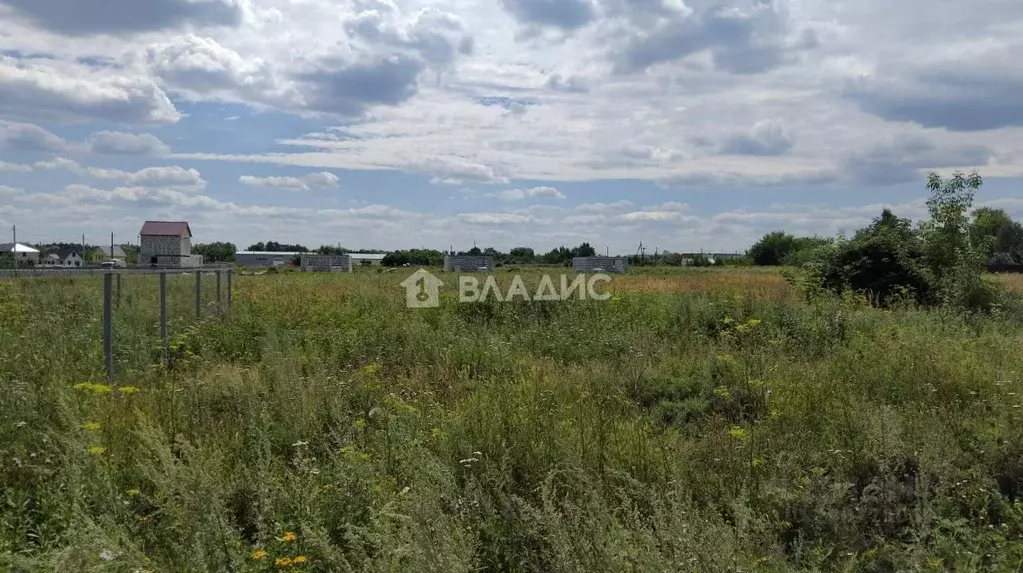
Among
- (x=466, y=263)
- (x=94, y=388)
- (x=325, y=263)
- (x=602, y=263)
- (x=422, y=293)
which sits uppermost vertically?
(x=602, y=263)

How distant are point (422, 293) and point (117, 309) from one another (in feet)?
18.7

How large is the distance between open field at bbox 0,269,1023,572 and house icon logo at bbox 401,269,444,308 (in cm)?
528

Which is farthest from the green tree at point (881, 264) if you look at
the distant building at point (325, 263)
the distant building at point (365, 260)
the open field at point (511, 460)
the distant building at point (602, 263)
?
the distant building at point (365, 260)

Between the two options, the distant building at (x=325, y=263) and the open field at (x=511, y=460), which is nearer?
the open field at (x=511, y=460)

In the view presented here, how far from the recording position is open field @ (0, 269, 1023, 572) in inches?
125

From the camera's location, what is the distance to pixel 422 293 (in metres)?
14.3

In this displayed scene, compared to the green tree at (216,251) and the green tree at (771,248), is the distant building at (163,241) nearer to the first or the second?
the green tree at (216,251)

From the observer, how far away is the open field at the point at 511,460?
125 inches

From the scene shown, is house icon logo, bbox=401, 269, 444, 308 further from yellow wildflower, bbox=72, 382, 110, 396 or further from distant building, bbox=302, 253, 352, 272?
distant building, bbox=302, 253, 352, 272

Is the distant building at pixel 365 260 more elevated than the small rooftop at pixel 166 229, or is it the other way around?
the small rooftop at pixel 166 229

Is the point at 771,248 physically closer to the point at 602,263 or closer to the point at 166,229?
the point at 602,263

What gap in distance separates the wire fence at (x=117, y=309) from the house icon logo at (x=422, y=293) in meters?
3.48

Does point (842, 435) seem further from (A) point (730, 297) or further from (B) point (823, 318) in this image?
(A) point (730, 297)

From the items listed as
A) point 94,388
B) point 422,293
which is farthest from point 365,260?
point 94,388
